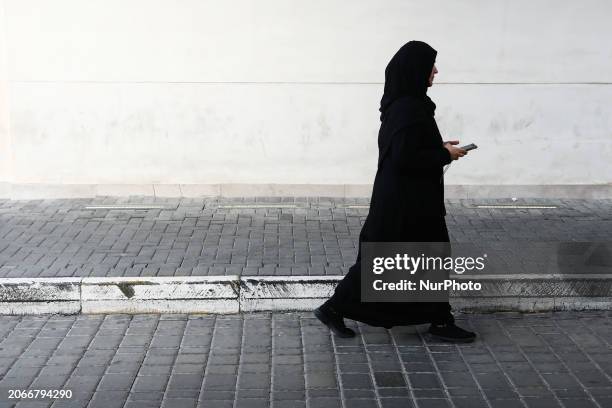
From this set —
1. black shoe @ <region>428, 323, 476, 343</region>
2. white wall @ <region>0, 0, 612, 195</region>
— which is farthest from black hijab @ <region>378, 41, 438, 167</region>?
white wall @ <region>0, 0, 612, 195</region>

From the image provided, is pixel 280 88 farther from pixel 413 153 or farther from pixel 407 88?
pixel 413 153

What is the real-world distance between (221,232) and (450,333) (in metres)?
2.95

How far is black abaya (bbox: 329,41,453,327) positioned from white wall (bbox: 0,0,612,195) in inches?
149

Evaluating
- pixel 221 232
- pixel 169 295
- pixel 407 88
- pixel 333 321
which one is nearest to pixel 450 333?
pixel 333 321

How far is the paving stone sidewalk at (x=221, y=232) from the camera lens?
22.2 feet

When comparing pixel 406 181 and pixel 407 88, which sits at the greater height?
pixel 407 88

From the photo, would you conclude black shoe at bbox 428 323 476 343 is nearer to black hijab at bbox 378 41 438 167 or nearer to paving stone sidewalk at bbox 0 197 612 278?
paving stone sidewalk at bbox 0 197 612 278

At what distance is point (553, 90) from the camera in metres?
9.23

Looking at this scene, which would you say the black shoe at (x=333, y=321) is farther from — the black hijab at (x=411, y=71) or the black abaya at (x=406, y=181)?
the black hijab at (x=411, y=71)

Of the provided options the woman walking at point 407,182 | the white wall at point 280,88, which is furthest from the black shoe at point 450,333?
the white wall at point 280,88

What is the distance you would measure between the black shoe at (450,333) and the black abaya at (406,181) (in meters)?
0.07

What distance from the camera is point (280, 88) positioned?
9148 millimetres

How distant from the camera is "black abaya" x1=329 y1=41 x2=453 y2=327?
525 cm

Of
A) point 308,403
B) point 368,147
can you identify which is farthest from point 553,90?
point 308,403
